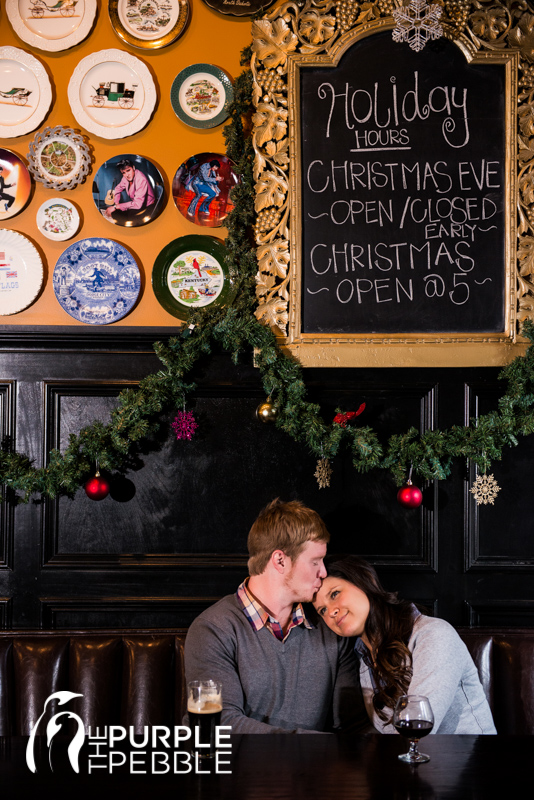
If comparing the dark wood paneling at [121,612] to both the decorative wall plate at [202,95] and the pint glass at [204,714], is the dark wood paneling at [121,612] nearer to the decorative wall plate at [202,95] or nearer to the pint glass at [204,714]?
the pint glass at [204,714]

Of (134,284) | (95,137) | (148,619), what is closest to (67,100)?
(95,137)

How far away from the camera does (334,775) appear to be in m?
1.55

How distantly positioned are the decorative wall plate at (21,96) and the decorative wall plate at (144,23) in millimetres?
398

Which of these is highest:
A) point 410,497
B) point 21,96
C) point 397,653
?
point 21,96

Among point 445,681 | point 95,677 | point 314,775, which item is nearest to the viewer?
point 314,775

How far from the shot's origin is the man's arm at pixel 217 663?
2203 mm

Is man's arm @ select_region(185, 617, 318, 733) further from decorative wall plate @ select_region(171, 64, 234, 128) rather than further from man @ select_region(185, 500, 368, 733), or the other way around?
decorative wall plate @ select_region(171, 64, 234, 128)

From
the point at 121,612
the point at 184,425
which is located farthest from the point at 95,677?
the point at 184,425

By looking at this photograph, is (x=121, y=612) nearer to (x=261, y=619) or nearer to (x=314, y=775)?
(x=261, y=619)

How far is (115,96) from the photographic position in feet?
10.3

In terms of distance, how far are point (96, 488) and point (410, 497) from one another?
1.28 metres

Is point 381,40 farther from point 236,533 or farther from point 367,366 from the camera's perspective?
point 236,533

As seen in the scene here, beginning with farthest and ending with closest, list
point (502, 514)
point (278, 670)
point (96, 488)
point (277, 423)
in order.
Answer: point (502, 514), point (277, 423), point (96, 488), point (278, 670)

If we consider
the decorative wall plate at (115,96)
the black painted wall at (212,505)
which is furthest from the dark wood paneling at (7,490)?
the decorative wall plate at (115,96)
